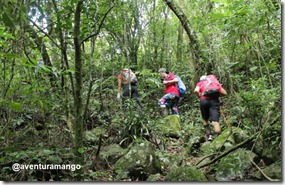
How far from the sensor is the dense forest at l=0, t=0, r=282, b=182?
2.93 meters

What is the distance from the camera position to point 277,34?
3928 mm

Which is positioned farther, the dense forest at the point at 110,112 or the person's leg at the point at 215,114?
the person's leg at the point at 215,114

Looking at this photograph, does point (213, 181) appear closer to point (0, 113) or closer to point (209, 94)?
point (209, 94)

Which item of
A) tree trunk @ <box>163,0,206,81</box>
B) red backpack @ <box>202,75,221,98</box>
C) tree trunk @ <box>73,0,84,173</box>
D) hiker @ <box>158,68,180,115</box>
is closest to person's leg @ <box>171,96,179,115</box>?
hiker @ <box>158,68,180,115</box>

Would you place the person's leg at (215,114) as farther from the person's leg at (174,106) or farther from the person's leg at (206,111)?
the person's leg at (174,106)

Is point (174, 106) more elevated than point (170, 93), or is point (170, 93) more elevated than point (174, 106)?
point (170, 93)

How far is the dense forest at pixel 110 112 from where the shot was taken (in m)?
2.93

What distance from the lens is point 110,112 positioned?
18.1 feet

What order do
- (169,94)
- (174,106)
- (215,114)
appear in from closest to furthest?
(215,114), (169,94), (174,106)

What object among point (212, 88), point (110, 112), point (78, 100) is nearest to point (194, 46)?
point (212, 88)

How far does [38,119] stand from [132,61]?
392 cm

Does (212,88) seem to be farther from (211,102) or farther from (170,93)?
(170,93)

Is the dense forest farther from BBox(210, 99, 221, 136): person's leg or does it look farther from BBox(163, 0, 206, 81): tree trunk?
BBox(210, 99, 221, 136): person's leg

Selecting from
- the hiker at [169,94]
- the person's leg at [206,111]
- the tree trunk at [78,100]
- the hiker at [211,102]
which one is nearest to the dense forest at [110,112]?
the tree trunk at [78,100]
